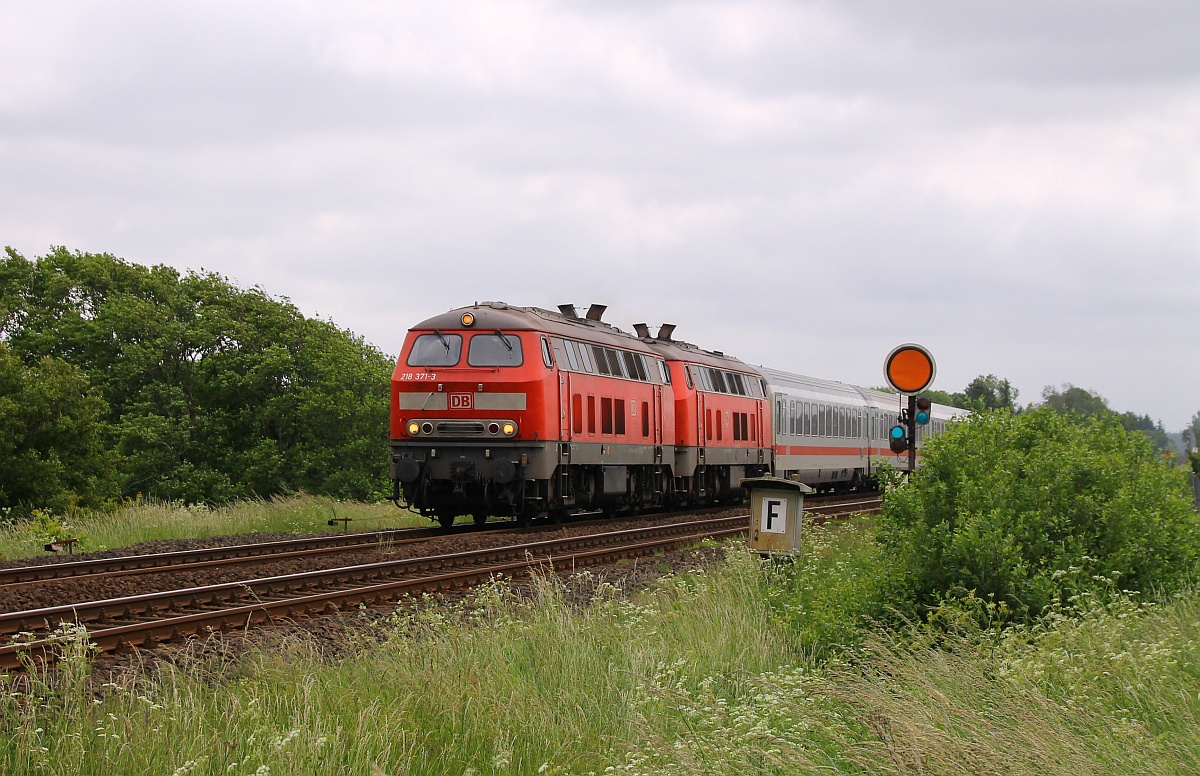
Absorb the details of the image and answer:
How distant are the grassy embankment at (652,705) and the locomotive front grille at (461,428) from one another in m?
11.1

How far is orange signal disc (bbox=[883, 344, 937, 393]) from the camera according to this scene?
1240 centimetres

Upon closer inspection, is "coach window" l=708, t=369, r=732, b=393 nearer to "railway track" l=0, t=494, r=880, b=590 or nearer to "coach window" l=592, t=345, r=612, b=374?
"coach window" l=592, t=345, r=612, b=374

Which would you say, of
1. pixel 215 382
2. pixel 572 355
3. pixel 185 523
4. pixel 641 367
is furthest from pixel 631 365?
pixel 215 382

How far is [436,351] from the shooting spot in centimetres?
2072

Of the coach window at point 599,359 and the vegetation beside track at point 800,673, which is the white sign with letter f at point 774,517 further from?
the coach window at point 599,359

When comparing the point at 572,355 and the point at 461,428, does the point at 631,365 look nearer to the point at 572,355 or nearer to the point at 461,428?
the point at 572,355

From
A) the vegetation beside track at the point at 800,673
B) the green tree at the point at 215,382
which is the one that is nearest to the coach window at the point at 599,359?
the vegetation beside track at the point at 800,673

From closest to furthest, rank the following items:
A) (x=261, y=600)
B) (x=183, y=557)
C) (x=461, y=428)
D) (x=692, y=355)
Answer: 1. (x=261, y=600)
2. (x=183, y=557)
3. (x=461, y=428)
4. (x=692, y=355)

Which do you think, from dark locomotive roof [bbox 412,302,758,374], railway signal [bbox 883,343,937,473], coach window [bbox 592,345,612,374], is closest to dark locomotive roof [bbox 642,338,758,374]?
dark locomotive roof [bbox 412,302,758,374]

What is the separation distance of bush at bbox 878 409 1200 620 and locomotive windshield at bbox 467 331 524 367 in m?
10.5

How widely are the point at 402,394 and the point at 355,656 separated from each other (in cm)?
1256

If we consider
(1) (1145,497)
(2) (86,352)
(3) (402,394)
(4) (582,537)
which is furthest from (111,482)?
(1) (1145,497)

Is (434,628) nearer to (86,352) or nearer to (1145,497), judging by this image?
(1145,497)

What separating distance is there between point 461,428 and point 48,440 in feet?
57.8
